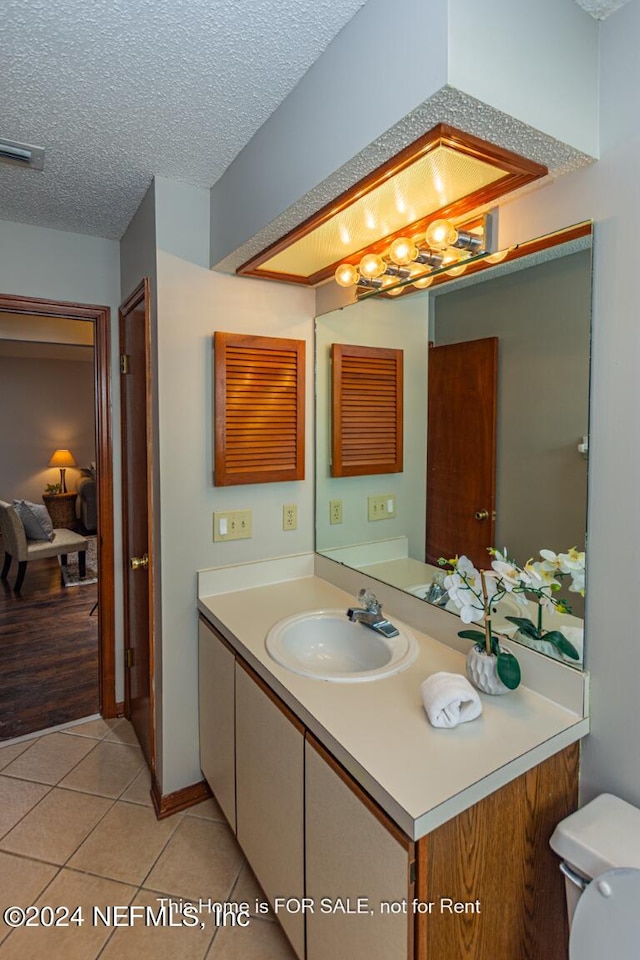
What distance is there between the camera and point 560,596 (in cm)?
122

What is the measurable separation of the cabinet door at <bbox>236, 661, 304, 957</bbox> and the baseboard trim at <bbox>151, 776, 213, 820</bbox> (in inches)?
15.8

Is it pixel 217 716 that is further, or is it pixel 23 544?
pixel 23 544

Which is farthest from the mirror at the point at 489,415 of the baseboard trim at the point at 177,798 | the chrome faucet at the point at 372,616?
the baseboard trim at the point at 177,798

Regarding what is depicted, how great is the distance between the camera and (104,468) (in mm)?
2412

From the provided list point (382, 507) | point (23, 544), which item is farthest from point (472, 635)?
point (23, 544)

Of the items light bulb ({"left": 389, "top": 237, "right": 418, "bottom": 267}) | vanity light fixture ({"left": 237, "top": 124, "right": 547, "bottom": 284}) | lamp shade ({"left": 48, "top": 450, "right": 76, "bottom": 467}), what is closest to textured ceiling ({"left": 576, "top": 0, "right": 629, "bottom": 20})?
vanity light fixture ({"left": 237, "top": 124, "right": 547, "bottom": 284})

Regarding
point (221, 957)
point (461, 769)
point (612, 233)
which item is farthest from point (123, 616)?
point (612, 233)

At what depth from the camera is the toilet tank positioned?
0.94m

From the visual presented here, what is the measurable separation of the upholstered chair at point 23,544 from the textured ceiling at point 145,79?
340cm

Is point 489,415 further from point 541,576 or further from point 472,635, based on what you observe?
point 472,635

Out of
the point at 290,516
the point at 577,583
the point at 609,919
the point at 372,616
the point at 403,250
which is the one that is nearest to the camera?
the point at 609,919

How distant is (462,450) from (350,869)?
1083 mm

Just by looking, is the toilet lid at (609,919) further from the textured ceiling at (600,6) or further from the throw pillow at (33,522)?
the throw pillow at (33,522)

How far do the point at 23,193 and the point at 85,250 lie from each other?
1.44ft
